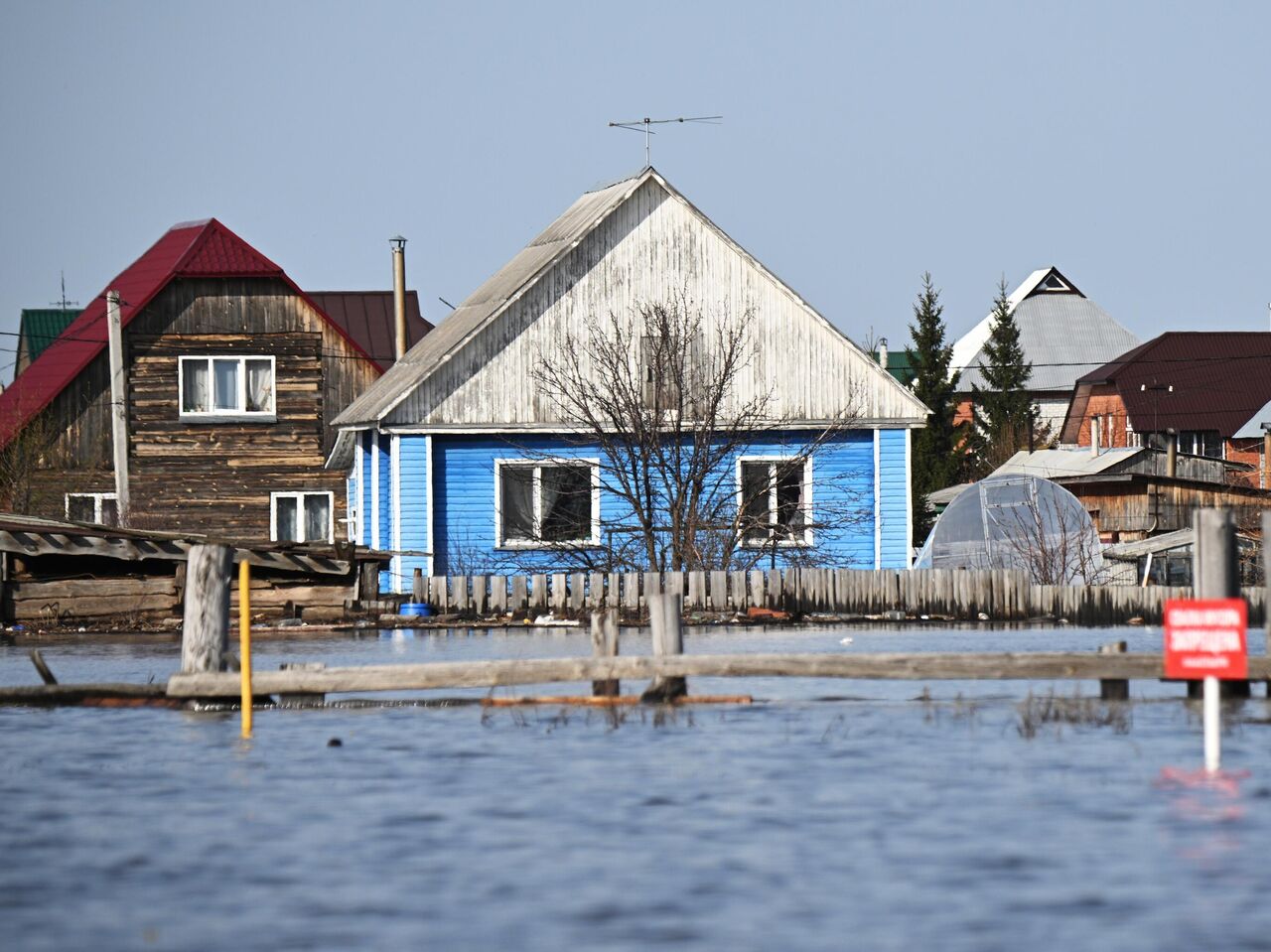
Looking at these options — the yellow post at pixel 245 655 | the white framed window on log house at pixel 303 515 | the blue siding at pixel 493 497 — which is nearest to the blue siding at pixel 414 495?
the blue siding at pixel 493 497

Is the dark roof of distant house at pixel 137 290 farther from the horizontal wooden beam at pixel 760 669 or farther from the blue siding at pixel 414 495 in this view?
the horizontal wooden beam at pixel 760 669

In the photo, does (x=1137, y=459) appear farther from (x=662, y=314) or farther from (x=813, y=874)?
(x=813, y=874)

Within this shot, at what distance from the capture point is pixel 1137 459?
58438 millimetres

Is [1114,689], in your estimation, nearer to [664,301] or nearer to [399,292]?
[664,301]

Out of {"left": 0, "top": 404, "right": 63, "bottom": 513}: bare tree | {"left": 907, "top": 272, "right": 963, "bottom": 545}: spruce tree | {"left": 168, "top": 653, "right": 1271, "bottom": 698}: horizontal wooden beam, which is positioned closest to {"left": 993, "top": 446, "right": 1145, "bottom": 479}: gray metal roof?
{"left": 907, "top": 272, "right": 963, "bottom": 545}: spruce tree

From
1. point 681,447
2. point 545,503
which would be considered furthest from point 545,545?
point 681,447

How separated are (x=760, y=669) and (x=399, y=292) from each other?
32391mm

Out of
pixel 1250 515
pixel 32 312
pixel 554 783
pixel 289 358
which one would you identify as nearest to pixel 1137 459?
pixel 1250 515

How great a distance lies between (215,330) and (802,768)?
33.6 meters

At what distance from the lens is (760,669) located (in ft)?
55.0

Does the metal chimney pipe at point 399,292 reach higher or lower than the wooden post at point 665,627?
higher

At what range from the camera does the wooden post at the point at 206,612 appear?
17.9 m

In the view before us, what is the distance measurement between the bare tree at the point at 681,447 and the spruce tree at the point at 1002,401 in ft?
119

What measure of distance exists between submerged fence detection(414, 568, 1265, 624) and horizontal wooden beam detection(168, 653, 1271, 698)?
568 inches
